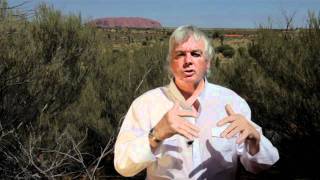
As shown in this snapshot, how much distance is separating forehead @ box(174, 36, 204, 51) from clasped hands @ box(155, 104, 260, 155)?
38 cm

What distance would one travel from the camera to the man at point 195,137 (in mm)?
2480

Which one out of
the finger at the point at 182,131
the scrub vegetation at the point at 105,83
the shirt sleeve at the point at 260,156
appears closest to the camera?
the finger at the point at 182,131

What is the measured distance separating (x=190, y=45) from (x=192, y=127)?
58cm

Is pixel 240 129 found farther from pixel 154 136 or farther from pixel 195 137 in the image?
pixel 154 136

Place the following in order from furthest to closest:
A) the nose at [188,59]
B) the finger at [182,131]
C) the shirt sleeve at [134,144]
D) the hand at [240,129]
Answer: the nose at [188,59] → the shirt sleeve at [134,144] → the hand at [240,129] → the finger at [182,131]

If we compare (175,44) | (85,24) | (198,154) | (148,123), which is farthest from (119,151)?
(85,24)

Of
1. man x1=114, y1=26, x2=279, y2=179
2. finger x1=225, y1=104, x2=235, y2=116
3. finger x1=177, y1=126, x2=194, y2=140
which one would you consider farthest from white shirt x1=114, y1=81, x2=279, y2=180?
finger x1=177, y1=126, x2=194, y2=140

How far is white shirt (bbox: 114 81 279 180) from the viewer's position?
2.58 metres

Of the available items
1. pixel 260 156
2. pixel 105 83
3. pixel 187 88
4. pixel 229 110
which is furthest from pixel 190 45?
pixel 105 83

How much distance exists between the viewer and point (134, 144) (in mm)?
2479

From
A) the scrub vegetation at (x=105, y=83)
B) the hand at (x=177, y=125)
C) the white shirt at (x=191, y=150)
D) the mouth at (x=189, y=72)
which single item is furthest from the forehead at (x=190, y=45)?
the scrub vegetation at (x=105, y=83)

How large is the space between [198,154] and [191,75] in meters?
0.36

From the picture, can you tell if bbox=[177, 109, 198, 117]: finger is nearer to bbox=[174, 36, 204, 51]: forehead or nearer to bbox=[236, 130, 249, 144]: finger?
bbox=[236, 130, 249, 144]: finger

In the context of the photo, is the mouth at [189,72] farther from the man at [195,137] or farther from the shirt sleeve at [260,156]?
the shirt sleeve at [260,156]
